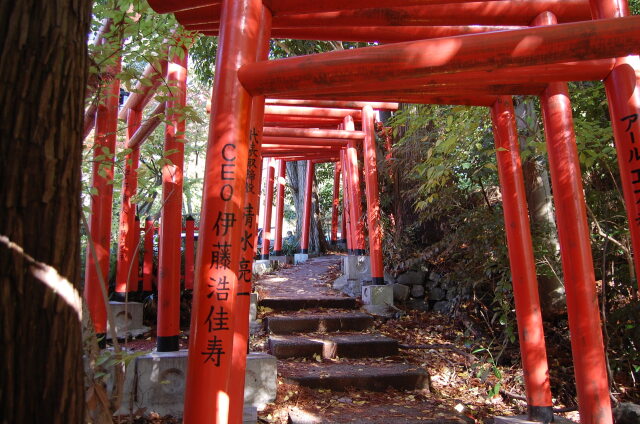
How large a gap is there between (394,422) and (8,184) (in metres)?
3.67

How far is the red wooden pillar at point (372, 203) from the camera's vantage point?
783 centimetres

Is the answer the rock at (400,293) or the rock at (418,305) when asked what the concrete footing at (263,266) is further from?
the rock at (418,305)

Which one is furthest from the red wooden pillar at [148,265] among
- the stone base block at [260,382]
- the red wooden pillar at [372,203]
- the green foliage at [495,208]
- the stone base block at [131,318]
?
the green foliage at [495,208]

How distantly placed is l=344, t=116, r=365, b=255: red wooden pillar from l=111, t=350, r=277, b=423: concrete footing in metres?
4.82

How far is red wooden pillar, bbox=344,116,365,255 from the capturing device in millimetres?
8977

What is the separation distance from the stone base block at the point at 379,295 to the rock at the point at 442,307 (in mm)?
869

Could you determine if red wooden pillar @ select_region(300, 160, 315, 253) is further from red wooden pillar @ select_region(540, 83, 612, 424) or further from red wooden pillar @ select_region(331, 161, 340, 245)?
red wooden pillar @ select_region(540, 83, 612, 424)

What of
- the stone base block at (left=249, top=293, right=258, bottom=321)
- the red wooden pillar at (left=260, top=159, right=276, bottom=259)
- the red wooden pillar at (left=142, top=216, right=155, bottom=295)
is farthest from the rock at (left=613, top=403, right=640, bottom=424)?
the red wooden pillar at (left=260, top=159, right=276, bottom=259)

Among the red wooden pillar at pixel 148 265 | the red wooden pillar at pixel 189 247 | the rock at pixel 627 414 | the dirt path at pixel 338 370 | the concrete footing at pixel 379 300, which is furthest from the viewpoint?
the concrete footing at pixel 379 300

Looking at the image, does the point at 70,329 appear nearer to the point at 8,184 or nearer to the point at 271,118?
the point at 8,184

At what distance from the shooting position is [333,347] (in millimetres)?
5566

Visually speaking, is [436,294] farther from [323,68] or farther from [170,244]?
[323,68]

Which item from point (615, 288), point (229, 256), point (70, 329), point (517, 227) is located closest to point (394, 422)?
point (517, 227)

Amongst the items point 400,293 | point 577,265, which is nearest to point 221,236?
point 577,265
